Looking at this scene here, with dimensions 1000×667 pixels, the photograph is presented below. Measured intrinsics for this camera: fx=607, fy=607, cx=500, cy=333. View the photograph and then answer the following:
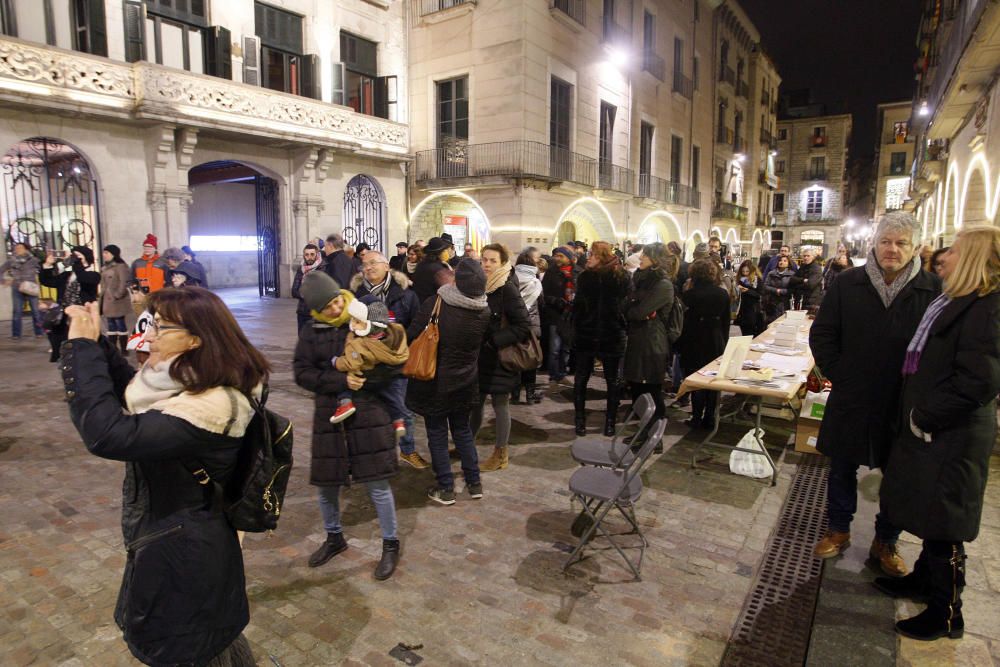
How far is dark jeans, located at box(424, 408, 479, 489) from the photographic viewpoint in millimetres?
4359

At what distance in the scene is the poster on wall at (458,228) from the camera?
19953 millimetres

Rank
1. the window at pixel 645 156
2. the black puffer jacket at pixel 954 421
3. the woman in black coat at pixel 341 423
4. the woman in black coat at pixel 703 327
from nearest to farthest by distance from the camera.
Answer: the black puffer jacket at pixel 954 421 → the woman in black coat at pixel 341 423 → the woman in black coat at pixel 703 327 → the window at pixel 645 156

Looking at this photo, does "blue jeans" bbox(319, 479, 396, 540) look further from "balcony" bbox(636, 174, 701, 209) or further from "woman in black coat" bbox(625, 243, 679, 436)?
"balcony" bbox(636, 174, 701, 209)

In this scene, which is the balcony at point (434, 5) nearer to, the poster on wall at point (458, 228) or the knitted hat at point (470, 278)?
the poster on wall at point (458, 228)

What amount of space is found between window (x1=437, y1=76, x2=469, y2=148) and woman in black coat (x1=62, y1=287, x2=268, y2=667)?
1753 centimetres

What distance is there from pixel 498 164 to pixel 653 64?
34.3 ft

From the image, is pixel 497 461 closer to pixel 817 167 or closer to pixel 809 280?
pixel 809 280

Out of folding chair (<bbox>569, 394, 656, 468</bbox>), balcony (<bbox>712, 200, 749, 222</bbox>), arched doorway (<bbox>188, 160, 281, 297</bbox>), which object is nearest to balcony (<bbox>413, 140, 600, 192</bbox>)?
arched doorway (<bbox>188, 160, 281, 297</bbox>)

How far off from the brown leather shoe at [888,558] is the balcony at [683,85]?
2625 centimetres

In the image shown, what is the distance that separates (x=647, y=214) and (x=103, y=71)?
1899 cm

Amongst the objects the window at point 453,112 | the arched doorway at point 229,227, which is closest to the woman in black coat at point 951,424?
the window at point 453,112

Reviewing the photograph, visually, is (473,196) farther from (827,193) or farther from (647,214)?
(827,193)

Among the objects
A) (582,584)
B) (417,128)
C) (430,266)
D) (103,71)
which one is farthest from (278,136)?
(582,584)

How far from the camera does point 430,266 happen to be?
5848 millimetres
